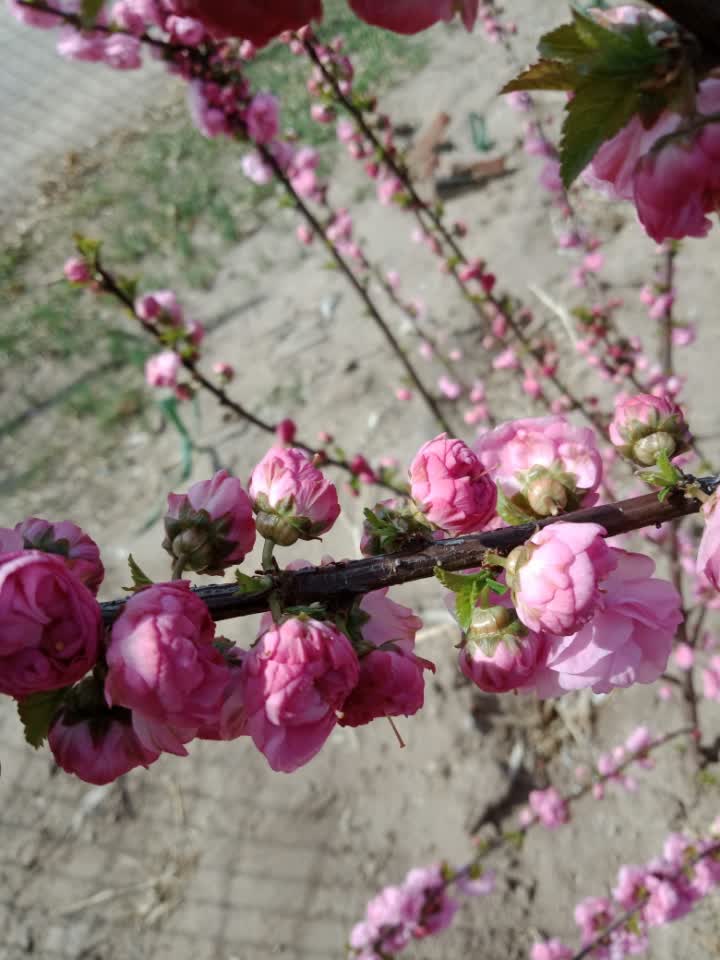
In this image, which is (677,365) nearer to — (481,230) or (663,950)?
(481,230)

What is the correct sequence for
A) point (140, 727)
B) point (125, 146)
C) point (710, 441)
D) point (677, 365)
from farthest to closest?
point (125, 146), point (677, 365), point (710, 441), point (140, 727)

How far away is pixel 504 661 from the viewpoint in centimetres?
65

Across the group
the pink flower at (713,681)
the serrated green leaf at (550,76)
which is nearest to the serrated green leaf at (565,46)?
the serrated green leaf at (550,76)

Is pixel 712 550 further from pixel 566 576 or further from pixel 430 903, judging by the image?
pixel 430 903

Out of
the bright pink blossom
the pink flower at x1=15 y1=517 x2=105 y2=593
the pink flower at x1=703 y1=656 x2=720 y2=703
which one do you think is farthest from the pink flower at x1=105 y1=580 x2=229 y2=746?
the pink flower at x1=703 y1=656 x2=720 y2=703

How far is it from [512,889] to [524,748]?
436 mm

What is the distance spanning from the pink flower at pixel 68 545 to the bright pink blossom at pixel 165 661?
0.43 feet

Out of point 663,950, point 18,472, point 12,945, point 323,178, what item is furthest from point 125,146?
point 663,950

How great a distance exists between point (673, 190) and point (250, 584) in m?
0.44

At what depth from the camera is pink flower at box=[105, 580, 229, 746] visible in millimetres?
531

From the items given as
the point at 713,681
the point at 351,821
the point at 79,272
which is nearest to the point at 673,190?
the point at 79,272

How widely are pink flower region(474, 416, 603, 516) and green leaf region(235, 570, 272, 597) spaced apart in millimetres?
281

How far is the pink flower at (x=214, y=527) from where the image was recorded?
2.40ft

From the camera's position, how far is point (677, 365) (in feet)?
10.4
